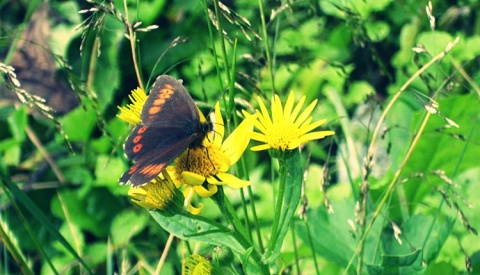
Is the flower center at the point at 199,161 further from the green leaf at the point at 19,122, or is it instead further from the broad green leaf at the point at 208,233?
the green leaf at the point at 19,122

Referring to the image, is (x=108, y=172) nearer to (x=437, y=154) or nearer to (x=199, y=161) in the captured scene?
(x=437, y=154)

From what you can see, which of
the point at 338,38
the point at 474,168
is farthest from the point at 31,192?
the point at 474,168

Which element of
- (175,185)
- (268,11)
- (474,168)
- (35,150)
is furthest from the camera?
(268,11)

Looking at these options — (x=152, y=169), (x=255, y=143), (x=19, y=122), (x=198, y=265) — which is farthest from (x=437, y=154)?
(x=19, y=122)

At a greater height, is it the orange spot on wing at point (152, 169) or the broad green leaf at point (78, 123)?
the orange spot on wing at point (152, 169)

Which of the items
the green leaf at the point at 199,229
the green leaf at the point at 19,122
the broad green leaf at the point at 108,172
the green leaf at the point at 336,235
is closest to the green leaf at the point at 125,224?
the broad green leaf at the point at 108,172

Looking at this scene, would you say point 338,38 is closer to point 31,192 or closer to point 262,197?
point 262,197
